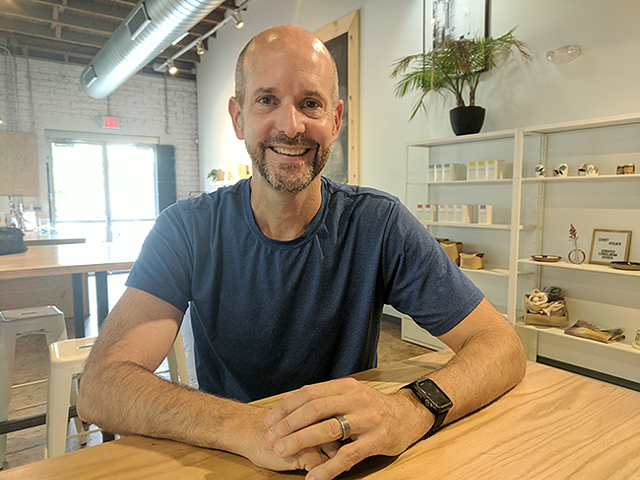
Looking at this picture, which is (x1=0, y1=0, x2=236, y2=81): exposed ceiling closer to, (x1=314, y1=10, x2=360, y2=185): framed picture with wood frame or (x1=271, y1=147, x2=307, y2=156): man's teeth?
(x1=314, y1=10, x2=360, y2=185): framed picture with wood frame

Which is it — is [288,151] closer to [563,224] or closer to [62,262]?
[62,262]

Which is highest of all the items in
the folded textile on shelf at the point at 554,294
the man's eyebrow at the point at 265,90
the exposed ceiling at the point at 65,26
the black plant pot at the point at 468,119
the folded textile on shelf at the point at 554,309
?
the exposed ceiling at the point at 65,26

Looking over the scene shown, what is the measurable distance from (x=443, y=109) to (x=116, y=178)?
21.6 ft

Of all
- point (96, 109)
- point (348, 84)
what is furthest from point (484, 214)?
point (96, 109)

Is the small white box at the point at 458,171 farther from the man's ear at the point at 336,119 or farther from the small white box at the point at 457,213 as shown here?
the man's ear at the point at 336,119

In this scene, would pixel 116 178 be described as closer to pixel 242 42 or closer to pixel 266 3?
pixel 242 42

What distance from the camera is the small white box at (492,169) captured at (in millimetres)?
3320

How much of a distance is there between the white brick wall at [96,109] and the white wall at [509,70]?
311 cm

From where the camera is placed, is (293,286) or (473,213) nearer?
(293,286)

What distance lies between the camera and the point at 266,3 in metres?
6.20

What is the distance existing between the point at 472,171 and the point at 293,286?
9.17 ft

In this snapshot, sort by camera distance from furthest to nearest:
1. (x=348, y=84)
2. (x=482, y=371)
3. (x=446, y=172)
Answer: (x=348, y=84) < (x=446, y=172) < (x=482, y=371)

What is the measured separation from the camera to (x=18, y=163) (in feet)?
23.4

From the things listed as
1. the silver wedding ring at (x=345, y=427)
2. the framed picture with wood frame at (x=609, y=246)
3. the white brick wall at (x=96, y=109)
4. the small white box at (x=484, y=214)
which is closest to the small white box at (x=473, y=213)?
the small white box at (x=484, y=214)
